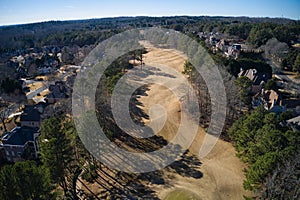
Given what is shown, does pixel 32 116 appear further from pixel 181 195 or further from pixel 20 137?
pixel 181 195

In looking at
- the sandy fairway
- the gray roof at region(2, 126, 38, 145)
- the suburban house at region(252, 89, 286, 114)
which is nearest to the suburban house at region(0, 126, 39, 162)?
the gray roof at region(2, 126, 38, 145)

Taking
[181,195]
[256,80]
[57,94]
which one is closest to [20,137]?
[57,94]

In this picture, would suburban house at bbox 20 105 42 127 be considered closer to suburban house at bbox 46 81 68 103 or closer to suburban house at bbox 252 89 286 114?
suburban house at bbox 46 81 68 103

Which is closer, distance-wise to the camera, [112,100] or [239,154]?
[239,154]

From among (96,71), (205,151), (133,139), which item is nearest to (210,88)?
(205,151)

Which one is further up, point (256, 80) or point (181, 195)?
point (256, 80)

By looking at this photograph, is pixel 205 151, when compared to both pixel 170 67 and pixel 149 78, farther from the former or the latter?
pixel 170 67
